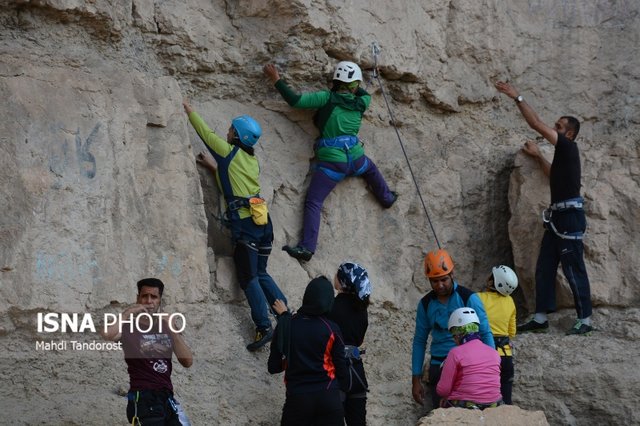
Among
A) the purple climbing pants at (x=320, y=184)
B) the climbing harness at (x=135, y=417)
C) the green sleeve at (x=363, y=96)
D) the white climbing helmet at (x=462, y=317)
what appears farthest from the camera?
the green sleeve at (x=363, y=96)

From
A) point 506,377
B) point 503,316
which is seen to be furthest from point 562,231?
point 506,377

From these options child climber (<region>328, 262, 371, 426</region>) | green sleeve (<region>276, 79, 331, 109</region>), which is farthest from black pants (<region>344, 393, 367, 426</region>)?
green sleeve (<region>276, 79, 331, 109</region>)

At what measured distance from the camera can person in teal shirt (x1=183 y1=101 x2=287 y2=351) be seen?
9.25m

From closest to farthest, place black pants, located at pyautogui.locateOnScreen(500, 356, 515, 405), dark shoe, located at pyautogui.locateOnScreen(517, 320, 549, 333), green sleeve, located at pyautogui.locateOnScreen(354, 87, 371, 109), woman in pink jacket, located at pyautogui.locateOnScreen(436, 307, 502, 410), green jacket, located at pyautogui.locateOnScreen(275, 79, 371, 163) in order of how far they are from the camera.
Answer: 1. woman in pink jacket, located at pyautogui.locateOnScreen(436, 307, 502, 410)
2. black pants, located at pyautogui.locateOnScreen(500, 356, 515, 405)
3. green jacket, located at pyautogui.locateOnScreen(275, 79, 371, 163)
4. green sleeve, located at pyautogui.locateOnScreen(354, 87, 371, 109)
5. dark shoe, located at pyautogui.locateOnScreen(517, 320, 549, 333)

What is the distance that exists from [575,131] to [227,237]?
367cm

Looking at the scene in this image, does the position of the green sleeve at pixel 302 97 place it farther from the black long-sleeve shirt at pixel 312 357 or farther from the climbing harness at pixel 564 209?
the black long-sleeve shirt at pixel 312 357

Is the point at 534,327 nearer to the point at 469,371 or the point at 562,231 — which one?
the point at 562,231

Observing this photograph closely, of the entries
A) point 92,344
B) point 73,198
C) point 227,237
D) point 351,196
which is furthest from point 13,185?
point 351,196

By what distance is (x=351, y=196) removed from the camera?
1060 centimetres

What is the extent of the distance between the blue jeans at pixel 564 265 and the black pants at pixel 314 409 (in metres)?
3.61

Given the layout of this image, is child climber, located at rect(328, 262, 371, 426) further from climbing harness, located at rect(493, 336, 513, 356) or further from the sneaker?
the sneaker

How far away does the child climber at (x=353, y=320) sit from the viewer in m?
8.24

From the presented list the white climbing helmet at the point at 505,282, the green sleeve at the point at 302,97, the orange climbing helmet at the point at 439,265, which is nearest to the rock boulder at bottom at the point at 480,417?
the orange climbing helmet at the point at 439,265

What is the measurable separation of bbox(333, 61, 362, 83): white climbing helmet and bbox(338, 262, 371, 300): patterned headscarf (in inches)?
102
